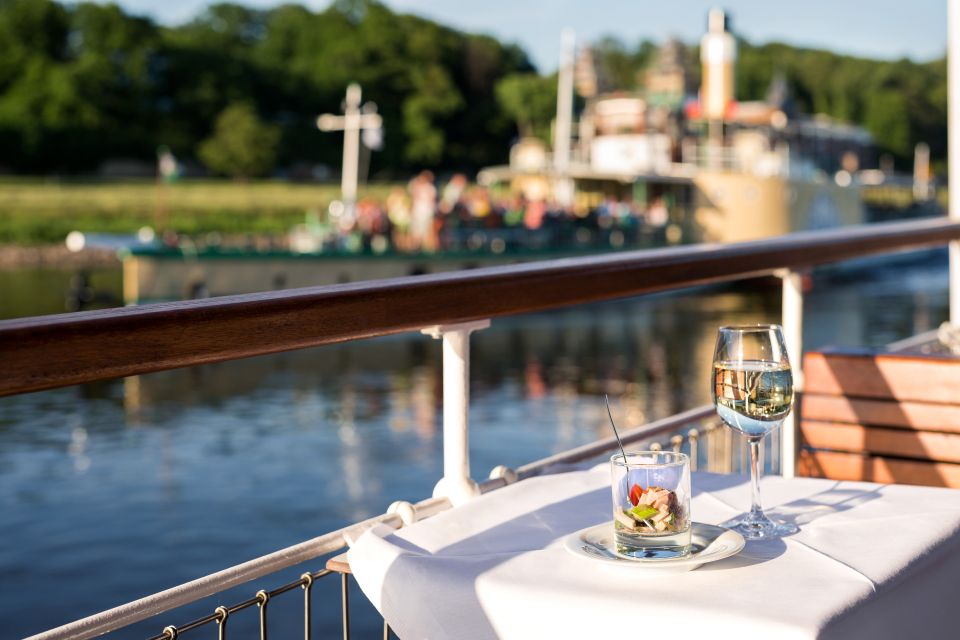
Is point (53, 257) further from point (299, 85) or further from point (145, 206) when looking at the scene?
point (299, 85)

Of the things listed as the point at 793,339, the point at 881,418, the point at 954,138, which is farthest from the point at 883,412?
the point at 954,138

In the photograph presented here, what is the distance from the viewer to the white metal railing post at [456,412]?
2.09 meters

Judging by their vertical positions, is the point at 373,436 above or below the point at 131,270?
below

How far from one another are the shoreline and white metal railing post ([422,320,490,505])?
160ft

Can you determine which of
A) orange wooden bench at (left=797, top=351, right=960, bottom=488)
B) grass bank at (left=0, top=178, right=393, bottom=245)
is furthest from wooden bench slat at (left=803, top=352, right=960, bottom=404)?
grass bank at (left=0, top=178, right=393, bottom=245)

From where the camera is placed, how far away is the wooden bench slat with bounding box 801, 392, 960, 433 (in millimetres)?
2803

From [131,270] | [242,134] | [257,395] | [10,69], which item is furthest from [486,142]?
[257,395]

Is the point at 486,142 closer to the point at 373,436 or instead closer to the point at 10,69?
the point at 10,69

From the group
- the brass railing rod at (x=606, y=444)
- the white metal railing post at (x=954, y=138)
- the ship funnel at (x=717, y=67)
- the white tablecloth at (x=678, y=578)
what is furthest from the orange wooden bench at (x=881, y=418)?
the ship funnel at (x=717, y=67)

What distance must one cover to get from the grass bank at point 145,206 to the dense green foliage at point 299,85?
14.8ft

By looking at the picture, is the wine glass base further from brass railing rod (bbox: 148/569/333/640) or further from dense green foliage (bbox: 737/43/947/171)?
dense green foliage (bbox: 737/43/947/171)

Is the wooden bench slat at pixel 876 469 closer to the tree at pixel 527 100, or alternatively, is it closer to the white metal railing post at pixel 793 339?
the white metal railing post at pixel 793 339

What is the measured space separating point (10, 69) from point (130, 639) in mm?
71467

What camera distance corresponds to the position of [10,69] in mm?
73000
